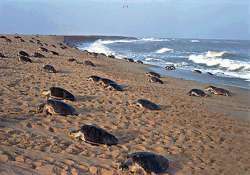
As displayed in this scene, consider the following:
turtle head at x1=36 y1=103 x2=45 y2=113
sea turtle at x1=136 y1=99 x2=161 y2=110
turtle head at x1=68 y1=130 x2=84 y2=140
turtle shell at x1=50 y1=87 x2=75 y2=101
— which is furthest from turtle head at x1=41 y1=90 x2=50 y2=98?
turtle head at x1=68 y1=130 x2=84 y2=140

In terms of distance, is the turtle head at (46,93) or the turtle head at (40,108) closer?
the turtle head at (40,108)

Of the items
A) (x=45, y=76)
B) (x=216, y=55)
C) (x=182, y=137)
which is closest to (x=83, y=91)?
(x=45, y=76)

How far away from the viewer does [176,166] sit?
25.5 feet

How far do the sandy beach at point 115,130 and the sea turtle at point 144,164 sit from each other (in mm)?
192

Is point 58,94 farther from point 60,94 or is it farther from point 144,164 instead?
A: point 144,164

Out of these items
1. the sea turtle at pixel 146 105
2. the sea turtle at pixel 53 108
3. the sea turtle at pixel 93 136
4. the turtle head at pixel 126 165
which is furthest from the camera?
the sea turtle at pixel 146 105

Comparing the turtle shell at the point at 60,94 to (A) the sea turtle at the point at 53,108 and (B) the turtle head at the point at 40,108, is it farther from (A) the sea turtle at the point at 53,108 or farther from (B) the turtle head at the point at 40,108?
(B) the turtle head at the point at 40,108

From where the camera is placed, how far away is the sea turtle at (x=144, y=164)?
7.11m

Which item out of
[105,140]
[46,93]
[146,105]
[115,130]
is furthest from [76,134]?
[146,105]

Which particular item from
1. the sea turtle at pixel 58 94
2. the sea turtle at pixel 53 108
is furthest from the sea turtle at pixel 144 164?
the sea turtle at pixel 58 94

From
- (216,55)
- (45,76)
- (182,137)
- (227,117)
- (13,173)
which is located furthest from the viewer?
(216,55)

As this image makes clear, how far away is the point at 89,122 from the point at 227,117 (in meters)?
4.81

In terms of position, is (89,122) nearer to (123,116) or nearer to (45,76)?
(123,116)

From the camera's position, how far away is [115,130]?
30.8ft
